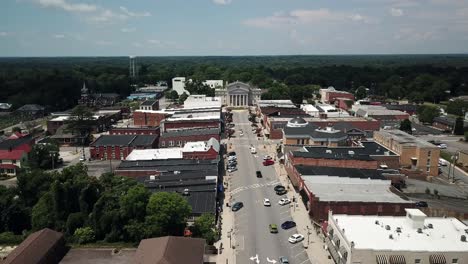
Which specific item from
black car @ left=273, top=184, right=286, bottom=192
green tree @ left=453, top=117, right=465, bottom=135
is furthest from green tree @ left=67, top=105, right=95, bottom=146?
green tree @ left=453, top=117, right=465, bottom=135

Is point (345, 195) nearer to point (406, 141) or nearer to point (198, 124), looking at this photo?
point (406, 141)

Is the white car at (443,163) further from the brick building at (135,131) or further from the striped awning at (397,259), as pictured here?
the brick building at (135,131)

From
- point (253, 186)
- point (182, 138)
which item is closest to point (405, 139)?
point (253, 186)

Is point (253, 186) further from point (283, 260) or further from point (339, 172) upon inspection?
point (283, 260)

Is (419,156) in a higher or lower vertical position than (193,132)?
lower

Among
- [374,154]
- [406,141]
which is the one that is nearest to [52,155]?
[374,154]

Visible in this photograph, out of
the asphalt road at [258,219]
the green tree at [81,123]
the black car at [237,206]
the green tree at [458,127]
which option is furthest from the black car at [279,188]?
the green tree at [458,127]
